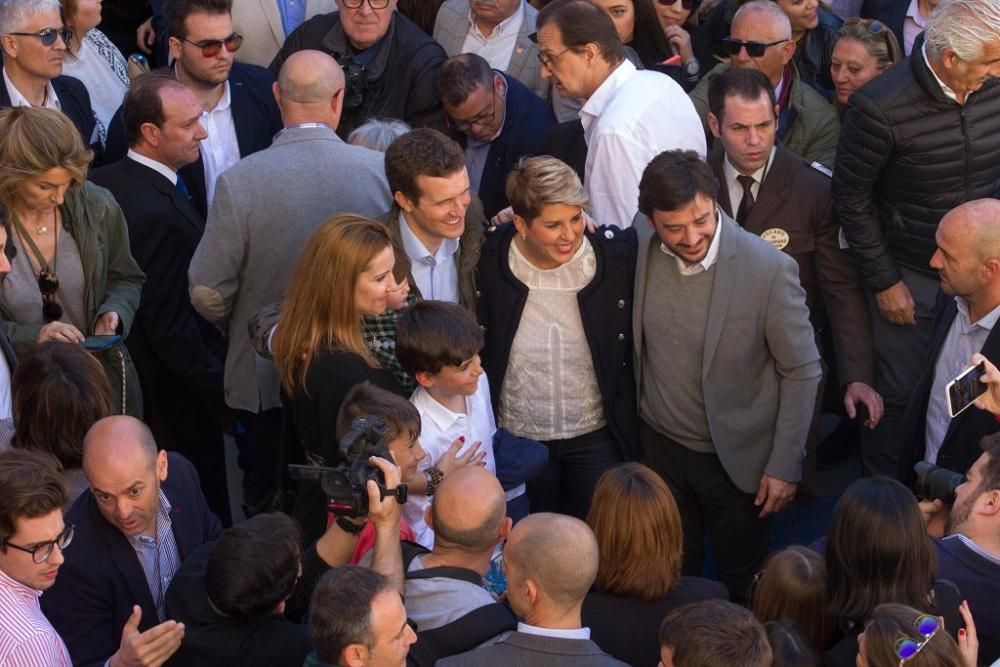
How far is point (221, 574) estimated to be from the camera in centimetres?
345

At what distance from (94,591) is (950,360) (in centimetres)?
293

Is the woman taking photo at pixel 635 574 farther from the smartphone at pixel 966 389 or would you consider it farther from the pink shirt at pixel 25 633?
the pink shirt at pixel 25 633

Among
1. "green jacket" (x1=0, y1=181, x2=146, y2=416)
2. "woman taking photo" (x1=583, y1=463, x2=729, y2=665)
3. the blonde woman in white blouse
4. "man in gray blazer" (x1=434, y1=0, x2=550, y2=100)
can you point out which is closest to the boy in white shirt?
"woman taking photo" (x1=583, y1=463, x2=729, y2=665)

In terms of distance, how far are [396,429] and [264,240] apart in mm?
1398

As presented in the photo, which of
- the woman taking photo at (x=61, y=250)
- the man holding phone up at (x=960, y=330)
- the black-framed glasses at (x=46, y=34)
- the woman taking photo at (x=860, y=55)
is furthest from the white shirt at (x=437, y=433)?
the woman taking photo at (x=860, y=55)

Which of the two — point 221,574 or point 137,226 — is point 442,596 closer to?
point 221,574

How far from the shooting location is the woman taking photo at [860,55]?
6086 mm

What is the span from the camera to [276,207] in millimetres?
5070

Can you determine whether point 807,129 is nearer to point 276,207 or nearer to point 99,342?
point 276,207

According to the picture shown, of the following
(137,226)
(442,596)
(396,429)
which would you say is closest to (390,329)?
(396,429)

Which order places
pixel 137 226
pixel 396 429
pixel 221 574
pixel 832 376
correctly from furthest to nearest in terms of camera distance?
1. pixel 832 376
2. pixel 137 226
3. pixel 396 429
4. pixel 221 574

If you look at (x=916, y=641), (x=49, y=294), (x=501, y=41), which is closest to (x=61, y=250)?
(x=49, y=294)

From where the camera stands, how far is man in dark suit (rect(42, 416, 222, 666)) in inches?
148

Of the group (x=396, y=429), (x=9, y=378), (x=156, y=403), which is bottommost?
(x=156, y=403)
